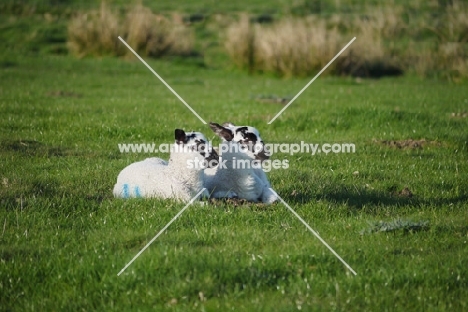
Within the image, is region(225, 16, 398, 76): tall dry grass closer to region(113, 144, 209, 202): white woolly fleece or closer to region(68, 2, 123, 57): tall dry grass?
region(68, 2, 123, 57): tall dry grass

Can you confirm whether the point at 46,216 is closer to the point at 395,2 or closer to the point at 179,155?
the point at 179,155

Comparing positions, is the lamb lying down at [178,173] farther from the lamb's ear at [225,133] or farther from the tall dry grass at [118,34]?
the tall dry grass at [118,34]

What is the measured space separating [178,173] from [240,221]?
0.96 metres

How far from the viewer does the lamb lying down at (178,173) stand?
311 inches

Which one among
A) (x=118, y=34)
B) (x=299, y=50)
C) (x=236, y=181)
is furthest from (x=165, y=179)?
(x=118, y=34)

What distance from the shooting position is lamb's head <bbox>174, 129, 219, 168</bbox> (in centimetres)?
788

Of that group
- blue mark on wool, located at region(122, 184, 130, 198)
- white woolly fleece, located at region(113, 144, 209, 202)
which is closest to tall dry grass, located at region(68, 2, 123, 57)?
white woolly fleece, located at region(113, 144, 209, 202)

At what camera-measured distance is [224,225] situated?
7.52 meters

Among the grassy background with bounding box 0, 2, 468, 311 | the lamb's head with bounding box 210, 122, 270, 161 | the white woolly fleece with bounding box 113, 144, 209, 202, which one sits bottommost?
the grassy background with bounding box 0, 2, 468, 311

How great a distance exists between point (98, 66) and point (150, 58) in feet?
9.05

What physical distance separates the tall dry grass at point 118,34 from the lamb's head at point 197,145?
19.9m

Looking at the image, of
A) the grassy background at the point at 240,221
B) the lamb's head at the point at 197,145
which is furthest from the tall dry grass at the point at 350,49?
the lamb's head at the point at 197,145

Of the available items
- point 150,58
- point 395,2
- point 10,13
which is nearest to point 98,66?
point 150,58

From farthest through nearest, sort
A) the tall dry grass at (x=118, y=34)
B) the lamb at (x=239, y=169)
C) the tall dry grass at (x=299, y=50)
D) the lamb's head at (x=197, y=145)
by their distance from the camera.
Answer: the tall dry grass at (x=118, y=34) → the tall dry grass at (x=299, y=50) → the lamb at (x=239, y=169) → the lamb's head at (x=197, y=145)
